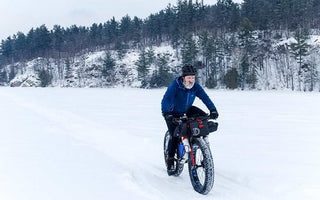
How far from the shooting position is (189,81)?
5098 millimetres

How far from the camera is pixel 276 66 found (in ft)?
218

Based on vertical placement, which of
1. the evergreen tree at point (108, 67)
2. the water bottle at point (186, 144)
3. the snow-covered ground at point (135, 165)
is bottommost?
the snow-covered ground at point (135, 165)

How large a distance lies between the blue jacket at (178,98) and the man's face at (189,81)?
9 cm

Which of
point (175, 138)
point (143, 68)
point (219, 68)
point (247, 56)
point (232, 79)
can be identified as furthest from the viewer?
point (143, 68)

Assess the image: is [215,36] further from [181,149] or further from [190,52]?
[181,149]

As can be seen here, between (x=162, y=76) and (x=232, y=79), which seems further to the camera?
(x=162, y=76)

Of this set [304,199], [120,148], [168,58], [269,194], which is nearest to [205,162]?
[269,194]

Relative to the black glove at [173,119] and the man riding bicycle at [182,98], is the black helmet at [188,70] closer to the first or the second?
the man riding bicycle at [182,98]

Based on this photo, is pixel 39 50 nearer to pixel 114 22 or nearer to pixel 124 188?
pixel 114 22

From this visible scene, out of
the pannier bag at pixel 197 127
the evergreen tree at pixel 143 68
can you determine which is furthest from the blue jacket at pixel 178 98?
the evergreen tree at pixel 143 68

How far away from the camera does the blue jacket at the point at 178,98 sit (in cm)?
521

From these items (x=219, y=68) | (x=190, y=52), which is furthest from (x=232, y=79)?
(x=190, y=52)

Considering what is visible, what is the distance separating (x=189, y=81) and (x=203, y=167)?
1452 millimetres

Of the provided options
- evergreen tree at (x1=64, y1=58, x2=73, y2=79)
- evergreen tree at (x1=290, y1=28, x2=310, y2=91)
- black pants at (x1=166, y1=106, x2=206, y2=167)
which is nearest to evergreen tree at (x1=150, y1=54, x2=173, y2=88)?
evergreen tree at (x1=290, y1=28, x2=310, y2=91)
